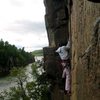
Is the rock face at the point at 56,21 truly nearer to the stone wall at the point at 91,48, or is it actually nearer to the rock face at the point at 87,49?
the rock face at the point at 87,49

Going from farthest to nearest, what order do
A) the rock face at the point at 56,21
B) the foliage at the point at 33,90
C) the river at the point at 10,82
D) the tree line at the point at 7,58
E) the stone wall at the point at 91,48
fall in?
the tree line at the point at 7,58
the river at the point at 10,82
the foliage at the point at 33,90
the rock face at the point at 56,21
the stone wall at the point at 91,48

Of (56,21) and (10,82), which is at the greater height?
(56,21)

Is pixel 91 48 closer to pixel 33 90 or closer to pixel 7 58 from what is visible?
pixel 33 90

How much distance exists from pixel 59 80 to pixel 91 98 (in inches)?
488

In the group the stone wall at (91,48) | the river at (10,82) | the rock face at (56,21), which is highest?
the rock face at (56,21)

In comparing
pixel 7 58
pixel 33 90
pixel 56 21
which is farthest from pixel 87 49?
pixel 7 58

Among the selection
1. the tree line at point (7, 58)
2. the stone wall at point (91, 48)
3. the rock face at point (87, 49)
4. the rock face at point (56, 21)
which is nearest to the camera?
the stone wall at point (91, 48)

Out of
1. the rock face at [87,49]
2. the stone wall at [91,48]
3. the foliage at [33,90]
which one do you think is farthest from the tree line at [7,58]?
the stone wall at [91,48]

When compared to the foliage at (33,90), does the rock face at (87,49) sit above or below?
above

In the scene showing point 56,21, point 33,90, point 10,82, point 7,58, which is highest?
point 56,21

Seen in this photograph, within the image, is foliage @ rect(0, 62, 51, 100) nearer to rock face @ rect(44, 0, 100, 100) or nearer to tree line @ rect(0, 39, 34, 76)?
rock face @ rect(44, 0, 100, 100)

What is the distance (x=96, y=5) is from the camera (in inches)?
208

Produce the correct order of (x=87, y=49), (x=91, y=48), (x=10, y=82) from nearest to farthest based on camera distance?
1. (x=91, y=48)
2. (x=87, y=49)
3. (x=10, y=82)

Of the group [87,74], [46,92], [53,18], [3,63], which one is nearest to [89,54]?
[87,74]
